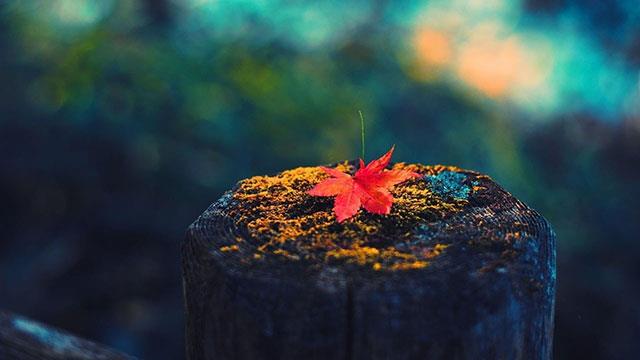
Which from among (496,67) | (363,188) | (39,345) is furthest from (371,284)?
(496,67)

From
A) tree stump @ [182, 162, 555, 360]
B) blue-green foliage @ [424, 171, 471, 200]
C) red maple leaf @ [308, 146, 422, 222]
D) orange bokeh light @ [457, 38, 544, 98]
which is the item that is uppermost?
orange bokeh light @ [457, 38, 544, 98]

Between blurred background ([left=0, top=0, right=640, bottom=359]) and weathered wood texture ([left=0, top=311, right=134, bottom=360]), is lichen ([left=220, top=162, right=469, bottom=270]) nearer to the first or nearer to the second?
weathered wood texture ([left=0, top=311, right=134, bottom=360])

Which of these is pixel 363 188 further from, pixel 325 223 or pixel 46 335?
pixel 46 335

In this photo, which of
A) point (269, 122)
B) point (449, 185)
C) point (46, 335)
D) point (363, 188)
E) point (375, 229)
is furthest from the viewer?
point (269, 122)

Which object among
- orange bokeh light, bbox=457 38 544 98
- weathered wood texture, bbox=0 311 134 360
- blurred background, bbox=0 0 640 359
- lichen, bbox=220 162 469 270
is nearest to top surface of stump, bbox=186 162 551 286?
lichen, bbox=220 162 469 270

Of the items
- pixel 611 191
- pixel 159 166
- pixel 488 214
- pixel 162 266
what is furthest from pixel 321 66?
pixel 488 214

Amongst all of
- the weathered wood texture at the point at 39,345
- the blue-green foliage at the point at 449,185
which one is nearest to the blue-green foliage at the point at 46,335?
the weathered wood texture at the point at 39,345
